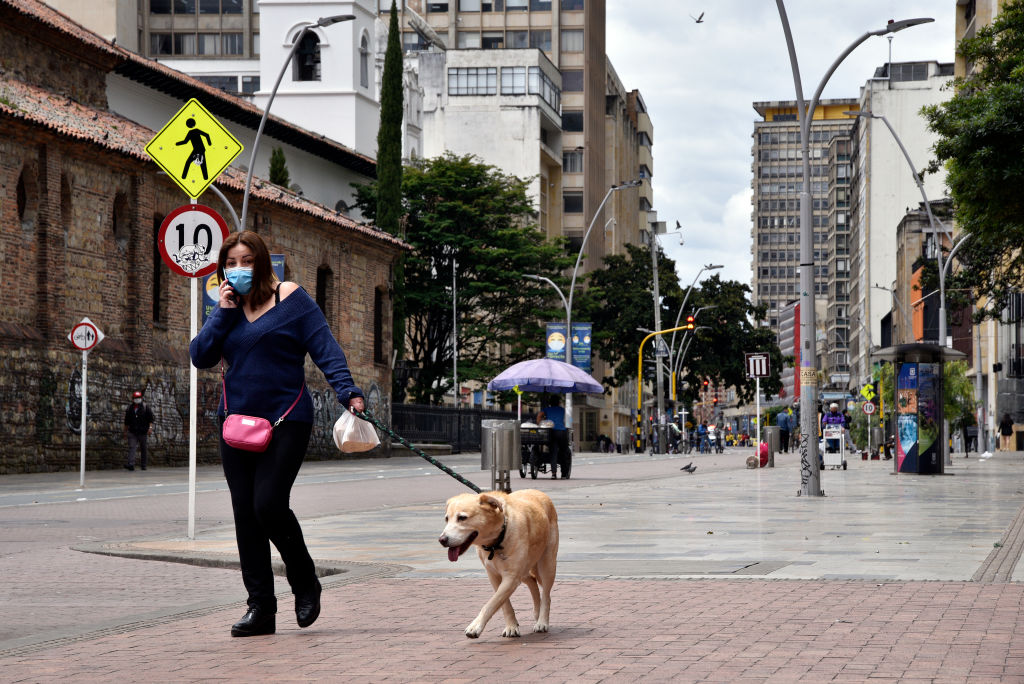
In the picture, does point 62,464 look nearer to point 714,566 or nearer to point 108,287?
point 108,287

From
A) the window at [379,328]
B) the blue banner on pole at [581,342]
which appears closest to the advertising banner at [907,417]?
the blue banner on pole at [581,342]

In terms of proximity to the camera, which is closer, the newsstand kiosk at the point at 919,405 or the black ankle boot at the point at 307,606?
the black ankle boot at the point at 307,606

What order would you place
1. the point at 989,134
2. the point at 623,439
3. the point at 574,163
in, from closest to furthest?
1. the point at 989,134
2. the point at 623,439
3. the point at 574,163

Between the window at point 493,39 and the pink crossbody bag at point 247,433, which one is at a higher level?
the window at point 493,39

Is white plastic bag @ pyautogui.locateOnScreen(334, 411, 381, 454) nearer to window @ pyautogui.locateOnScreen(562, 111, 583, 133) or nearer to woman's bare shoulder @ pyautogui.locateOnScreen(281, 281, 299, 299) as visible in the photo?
woman's bare shoulder @ pyautogui.locateOnScreen(281, 281, 299, 299)

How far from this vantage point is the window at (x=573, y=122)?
105688 millimetres

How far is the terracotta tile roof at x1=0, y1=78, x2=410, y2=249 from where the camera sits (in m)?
34.4

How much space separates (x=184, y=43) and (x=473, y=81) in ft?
84.8

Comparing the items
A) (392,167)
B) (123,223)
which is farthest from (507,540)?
(392,167)

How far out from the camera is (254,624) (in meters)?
7.69

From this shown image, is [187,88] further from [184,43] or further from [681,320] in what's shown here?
[184,43]

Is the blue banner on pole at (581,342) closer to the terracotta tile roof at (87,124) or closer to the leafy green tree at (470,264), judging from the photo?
A: the leafy green tree at (470,264)

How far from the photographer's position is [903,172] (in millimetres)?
125750

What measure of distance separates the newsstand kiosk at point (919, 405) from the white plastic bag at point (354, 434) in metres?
26.6
